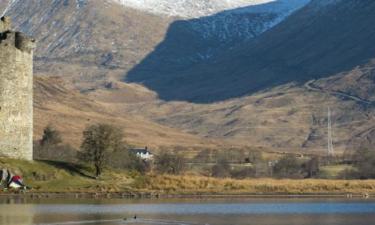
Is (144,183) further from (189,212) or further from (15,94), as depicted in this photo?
(189,212)

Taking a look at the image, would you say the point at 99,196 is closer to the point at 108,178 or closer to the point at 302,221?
the point at 108,178

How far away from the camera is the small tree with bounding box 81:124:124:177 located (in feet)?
301

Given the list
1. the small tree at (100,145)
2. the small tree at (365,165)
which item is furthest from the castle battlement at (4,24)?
the small tree at (365,165)

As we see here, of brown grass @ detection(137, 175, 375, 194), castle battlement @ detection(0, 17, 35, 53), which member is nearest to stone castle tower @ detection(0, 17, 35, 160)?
castle battlement @ detection(0, 17, 35, 53)

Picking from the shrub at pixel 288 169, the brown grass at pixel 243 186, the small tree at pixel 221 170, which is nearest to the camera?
the brown grass at pixel 243 186

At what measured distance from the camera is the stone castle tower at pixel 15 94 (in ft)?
277

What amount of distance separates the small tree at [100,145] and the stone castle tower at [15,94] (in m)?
7.59

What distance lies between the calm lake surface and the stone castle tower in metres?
6.26

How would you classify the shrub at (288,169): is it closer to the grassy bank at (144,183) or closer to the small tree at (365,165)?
the small tree at (365,165)

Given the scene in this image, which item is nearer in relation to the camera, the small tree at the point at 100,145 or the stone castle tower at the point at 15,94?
the stone castle tower at the point at 15,94

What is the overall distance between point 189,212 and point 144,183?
18.5 m

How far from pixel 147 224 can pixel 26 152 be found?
2539cm

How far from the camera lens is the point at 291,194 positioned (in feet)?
313

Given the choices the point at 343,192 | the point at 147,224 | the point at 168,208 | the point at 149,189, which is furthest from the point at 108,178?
the point at 147,224
